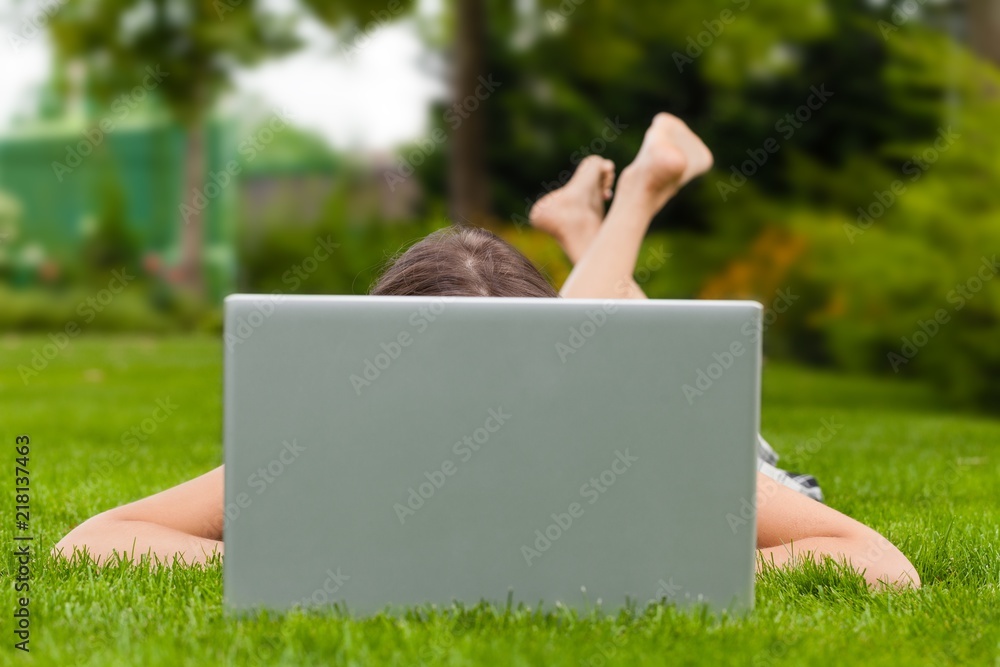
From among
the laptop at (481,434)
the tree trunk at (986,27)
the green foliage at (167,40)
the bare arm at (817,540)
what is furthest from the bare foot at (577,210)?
the green foliage at (167,40)

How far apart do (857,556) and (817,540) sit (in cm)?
11

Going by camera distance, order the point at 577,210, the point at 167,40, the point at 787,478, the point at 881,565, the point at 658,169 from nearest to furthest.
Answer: the point at 881,565 < the point at 787,478 < the point at 658,169 < the point at 577,210 < the point at 167,40

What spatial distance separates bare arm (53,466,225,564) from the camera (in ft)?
7.41

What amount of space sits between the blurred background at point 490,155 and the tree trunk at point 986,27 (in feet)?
0.05

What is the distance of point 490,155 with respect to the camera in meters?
12.7

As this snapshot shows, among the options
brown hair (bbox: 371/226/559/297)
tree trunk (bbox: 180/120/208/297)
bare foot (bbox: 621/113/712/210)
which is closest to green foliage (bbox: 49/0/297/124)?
tree trunk (bbox: 180/120/208/297)

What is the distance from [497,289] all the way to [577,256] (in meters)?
1.53

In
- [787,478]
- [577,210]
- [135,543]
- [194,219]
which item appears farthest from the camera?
[194,219]

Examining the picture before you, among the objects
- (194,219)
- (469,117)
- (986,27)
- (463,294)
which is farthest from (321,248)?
(463,294)

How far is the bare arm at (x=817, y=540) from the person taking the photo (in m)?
2.13

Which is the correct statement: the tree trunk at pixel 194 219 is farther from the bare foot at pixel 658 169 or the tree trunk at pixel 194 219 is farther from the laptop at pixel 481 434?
the laptop at pixel 481 434

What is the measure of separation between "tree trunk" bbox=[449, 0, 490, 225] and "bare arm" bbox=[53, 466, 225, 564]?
701 centimetres

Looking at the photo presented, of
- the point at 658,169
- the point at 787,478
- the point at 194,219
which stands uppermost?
the point at 194,219

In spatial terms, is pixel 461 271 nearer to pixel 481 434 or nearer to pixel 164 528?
pixel 481 434
